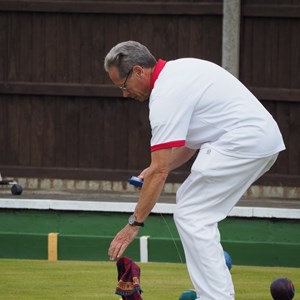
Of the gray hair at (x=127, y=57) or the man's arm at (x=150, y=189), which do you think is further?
the gray hair at (x=127, y=57)

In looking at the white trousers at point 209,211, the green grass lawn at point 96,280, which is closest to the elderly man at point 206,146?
the white trousers at point 209,211

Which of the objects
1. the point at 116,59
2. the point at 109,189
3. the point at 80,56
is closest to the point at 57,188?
the point at 109,189

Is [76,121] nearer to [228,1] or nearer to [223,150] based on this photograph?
[228,1]

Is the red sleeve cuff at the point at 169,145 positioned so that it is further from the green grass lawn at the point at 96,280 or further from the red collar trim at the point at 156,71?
the green grass lawn at the point at 96,280

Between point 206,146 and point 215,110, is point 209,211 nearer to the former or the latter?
point 206,146

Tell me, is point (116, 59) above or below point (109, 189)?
above

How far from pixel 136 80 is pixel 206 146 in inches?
17.3

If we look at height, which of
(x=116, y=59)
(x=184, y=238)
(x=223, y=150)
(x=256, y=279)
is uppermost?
(x=116, y=59)

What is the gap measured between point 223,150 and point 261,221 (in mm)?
4557

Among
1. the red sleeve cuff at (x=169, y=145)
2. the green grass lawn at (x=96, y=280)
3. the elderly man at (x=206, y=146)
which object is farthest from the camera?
the green grass lawn at (x=96, y=280)

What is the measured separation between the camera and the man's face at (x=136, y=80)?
6.02 metres

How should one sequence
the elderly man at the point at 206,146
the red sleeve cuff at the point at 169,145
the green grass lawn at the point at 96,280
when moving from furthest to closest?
the green grass lawn at the point at 96,280 < the elderly man at the point at 206,146 < the red sleeve cuff at the point at 169,145

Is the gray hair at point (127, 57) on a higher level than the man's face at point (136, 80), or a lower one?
higher

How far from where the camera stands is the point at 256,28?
1205cm
